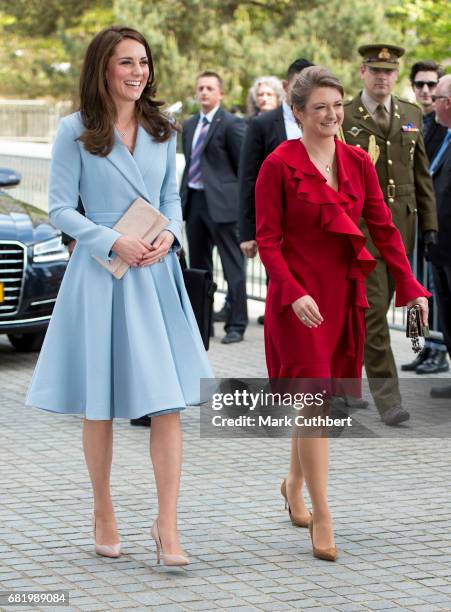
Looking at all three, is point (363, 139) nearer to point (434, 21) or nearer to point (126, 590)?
point (126, 590)

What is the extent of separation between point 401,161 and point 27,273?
321 centimetres

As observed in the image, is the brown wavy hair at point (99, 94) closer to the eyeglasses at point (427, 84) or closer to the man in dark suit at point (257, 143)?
the man in dark suit at point (257, 143)

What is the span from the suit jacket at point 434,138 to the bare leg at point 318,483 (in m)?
4.86

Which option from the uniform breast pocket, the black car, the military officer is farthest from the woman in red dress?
the black car

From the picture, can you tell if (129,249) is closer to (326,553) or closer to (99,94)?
(99,94)

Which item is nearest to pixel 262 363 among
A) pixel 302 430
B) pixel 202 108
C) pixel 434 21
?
pixel 202 108

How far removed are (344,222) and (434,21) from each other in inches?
1028

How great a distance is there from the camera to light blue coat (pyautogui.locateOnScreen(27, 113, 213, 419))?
17.3 ft

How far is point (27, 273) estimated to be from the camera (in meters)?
10.4

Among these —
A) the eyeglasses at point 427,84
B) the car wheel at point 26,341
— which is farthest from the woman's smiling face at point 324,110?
the eyeglasses at point 427,84

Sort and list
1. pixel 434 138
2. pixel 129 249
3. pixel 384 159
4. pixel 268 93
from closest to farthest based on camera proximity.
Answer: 1. pixel 129 249
2. pixel 384 159
3. pixel 434 138
4. pixel 268 93

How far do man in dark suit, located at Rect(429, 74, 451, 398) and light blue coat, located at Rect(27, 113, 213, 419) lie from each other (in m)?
3.72

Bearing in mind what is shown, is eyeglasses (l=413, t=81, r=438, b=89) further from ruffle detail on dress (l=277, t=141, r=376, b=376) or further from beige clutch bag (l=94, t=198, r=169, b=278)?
beige clutch bag (l=94, t=198, r=169, b=278)

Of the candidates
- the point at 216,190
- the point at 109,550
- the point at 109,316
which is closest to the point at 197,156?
the point at 216,190
